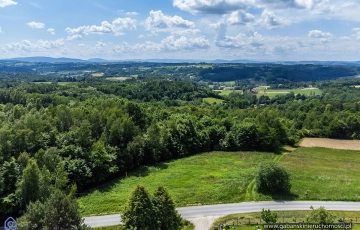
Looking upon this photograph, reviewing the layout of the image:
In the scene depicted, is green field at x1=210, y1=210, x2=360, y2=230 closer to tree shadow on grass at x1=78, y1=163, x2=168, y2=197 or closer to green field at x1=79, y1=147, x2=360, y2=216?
green field at x1=79, y1=147, x2=360, y2=216

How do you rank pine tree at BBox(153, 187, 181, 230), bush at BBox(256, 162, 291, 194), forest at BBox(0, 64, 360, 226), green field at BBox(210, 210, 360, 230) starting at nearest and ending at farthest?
pine tree at BBox(153, 187, 181, 230) < green field at BBox(210, 210, 360, 230) < forest at BBox(0, 64, 360, 226) < bush at BBox(256, 162, 291, 194)

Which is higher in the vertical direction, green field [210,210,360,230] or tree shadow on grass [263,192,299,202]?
green field [210,210,360,230]

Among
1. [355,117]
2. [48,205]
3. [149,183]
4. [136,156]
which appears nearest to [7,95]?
[136,156]

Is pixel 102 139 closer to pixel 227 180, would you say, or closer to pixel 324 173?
pixel 227 180

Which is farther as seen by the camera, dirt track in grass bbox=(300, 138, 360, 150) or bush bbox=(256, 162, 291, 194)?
dirt track in grass bbox=(300, 138, 360, 150)

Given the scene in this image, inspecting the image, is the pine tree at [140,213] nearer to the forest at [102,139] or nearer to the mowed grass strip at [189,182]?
the forest at [102,139]

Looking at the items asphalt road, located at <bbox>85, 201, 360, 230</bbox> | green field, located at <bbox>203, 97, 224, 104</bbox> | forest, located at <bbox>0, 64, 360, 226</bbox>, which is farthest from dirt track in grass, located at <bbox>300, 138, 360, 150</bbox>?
green field, located at <bbox>203, 97, 224, 104</bbox>

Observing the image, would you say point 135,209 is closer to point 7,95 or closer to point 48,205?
point 48,205

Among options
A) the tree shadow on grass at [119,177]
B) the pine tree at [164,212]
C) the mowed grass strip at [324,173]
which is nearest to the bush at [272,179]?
the mowed grass strip at [324,173]
